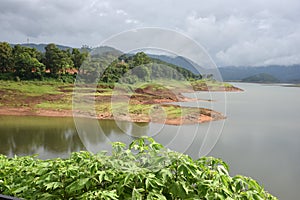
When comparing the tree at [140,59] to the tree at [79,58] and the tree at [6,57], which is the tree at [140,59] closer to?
the tree at [79,58]

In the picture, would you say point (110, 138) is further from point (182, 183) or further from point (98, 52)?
point (182, 183)

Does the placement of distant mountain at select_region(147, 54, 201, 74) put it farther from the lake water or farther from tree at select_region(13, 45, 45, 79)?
tree at select_region(13, 45, 45, 79)

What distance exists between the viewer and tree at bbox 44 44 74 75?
505 inches

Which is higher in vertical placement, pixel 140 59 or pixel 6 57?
pixel 6 57

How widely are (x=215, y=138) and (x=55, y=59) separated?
520 inches

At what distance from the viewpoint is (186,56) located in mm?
1261

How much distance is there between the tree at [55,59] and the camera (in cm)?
1283

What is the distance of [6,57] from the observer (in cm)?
1410

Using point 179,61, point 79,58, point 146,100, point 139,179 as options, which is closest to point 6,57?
point 79,58

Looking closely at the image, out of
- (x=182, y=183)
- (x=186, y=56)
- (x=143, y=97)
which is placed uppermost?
(x=186, y=56)

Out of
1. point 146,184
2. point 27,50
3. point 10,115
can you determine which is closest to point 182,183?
point 146,184

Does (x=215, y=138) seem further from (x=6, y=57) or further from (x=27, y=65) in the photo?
(x=6, y=57)

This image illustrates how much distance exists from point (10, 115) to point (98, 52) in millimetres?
10603

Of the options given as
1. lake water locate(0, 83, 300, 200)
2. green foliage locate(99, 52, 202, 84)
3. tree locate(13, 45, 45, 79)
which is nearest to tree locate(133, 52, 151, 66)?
green foliage locate(99, 52, 202, 84)
